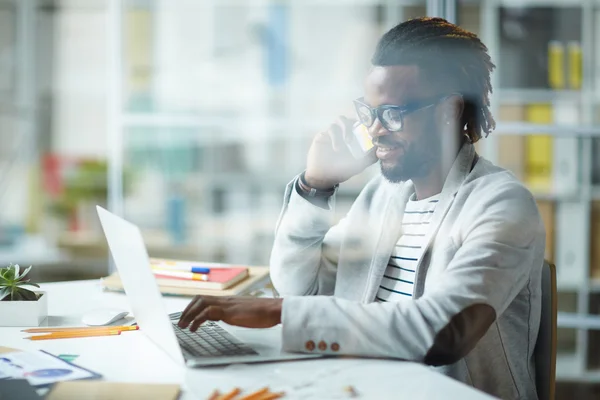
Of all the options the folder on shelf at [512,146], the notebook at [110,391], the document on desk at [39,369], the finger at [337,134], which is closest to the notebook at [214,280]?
the finger at [337,134]

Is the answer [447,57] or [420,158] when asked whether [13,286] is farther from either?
[447,57]

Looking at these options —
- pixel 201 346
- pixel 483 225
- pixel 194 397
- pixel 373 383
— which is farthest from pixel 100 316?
pixel 483 225

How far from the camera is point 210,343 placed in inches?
48.9

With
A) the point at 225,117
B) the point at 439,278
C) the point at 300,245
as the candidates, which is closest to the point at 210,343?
the point at 439,278

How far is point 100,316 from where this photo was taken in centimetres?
143

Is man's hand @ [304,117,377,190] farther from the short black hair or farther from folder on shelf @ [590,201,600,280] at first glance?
folder on shelf @ [590,201,600,280]

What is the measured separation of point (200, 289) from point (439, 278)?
1.88 feet

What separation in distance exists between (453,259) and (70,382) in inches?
24.3

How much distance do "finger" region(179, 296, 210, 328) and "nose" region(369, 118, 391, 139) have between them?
1.74 ft

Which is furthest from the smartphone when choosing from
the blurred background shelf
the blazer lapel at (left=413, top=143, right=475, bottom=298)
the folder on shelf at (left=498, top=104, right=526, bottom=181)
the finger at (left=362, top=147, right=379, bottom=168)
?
the folder on shelf at (left=498, top=104, right=526, bottom=181)

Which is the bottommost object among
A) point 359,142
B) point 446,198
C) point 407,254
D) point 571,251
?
point 571,251

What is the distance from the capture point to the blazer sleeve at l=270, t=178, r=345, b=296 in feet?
5.45

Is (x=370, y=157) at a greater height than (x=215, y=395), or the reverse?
(x=370, y=157)

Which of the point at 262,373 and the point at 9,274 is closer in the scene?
the point at 262,373
